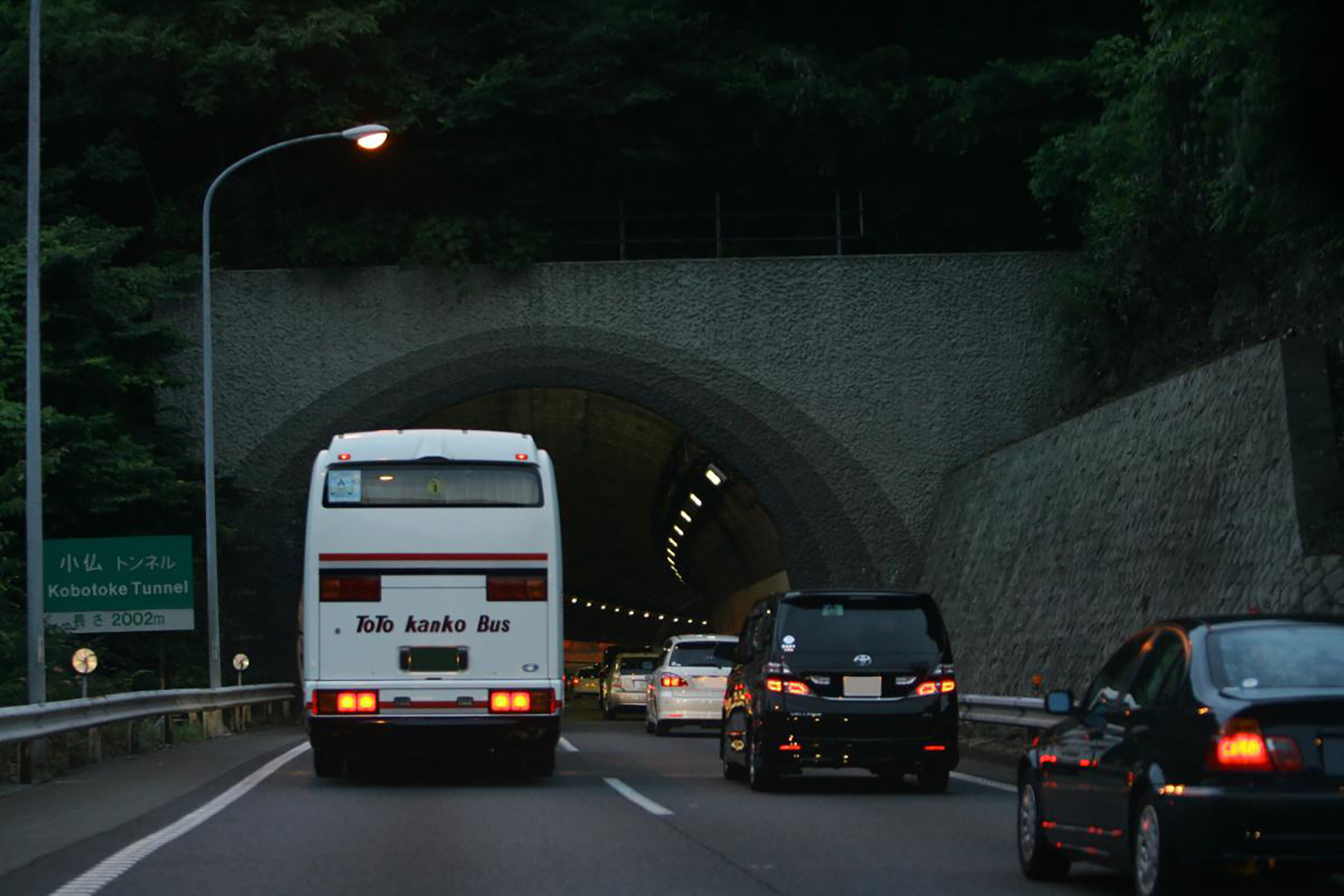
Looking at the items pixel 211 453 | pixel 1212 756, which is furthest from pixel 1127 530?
pixel 1212 756

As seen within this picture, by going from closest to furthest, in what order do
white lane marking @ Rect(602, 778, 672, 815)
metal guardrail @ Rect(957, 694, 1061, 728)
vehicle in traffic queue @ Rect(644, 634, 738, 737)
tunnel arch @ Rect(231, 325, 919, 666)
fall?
white lane marking @ Rect(602, 778, 672, 815) < metal guardrail @ Rect(957, 694, 1061, 728) < vehicle in traffic queue @ Rect(644, 634, 738, 737) < tunnel arch @ Rect(231, 325, 919, 666)

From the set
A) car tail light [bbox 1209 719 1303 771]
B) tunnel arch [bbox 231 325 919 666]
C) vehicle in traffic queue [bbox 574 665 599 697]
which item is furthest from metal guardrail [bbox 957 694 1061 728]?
vehicle in traffic queue [bbox 574 665 599 697]

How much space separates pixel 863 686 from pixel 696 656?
15.0 metres

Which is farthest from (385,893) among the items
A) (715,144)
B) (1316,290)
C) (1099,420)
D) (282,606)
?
(715,144)

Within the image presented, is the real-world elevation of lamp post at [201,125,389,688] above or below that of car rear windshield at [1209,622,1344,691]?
above

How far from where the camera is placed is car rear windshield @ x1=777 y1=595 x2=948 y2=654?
61.2ft

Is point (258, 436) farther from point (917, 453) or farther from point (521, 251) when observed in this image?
point (917, 453)

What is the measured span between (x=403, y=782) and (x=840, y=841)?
7.87m

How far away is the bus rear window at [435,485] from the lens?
20391 mm

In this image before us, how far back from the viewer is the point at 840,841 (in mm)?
13961

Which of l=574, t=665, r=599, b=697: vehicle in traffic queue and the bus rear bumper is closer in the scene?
the bus rear bumper

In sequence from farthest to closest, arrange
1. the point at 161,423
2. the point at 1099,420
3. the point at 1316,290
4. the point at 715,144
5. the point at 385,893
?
the point at 715,144
the point at 161,423
the point at 1099,420
the point at 1316,290
the point at 385,893

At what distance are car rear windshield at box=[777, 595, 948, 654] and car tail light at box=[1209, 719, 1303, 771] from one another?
29.8 feet

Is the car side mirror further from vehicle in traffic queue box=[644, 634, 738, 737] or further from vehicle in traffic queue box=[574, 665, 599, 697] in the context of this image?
vehicle in traffic queue box=[574, 665, 599, 697]
